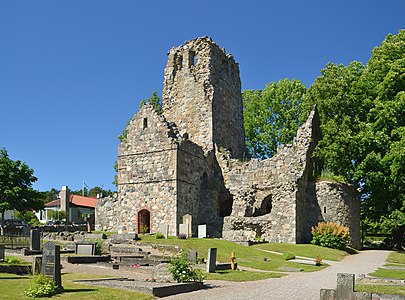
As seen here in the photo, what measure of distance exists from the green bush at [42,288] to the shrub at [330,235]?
77.8 ft

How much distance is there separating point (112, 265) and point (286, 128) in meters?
32.7

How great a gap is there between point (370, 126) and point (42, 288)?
28.5 meters

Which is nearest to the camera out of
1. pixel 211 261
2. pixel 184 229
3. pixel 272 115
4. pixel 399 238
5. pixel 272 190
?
pixel 211 261

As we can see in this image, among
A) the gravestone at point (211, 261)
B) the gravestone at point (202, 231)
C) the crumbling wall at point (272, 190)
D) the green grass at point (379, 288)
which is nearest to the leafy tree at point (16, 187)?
the crumbling wall at point (272, 190)

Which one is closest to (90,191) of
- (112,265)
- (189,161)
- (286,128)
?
(286,128)

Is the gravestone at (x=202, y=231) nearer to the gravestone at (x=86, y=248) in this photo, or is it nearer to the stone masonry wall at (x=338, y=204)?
the stone masonry wall at (x=338, y=204)

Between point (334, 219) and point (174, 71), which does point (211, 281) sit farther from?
point (174, 71)

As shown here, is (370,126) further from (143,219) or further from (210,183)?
(143,219)

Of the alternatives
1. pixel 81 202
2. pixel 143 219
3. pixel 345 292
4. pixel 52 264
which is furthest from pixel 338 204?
pixel 81 202

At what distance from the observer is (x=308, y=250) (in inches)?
1214

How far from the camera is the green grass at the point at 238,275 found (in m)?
18.4

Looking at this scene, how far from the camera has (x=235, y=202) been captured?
3825 cm

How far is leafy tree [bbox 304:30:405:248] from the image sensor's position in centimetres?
3434

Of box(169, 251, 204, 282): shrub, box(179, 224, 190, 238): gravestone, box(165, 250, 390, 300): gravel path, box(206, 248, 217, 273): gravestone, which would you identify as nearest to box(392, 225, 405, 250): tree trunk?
box(179, 224, 190, 238): gravestone
